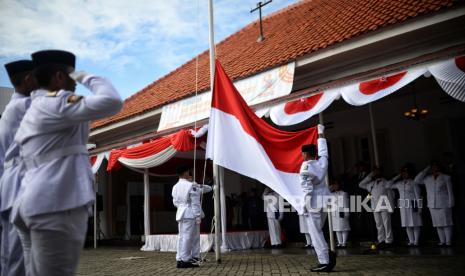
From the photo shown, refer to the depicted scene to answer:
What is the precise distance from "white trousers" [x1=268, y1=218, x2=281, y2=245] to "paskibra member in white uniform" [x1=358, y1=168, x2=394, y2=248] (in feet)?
8.18

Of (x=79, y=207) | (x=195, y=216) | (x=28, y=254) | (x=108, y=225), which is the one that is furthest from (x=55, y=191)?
(x=108, y=225)

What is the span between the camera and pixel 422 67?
22.8ft

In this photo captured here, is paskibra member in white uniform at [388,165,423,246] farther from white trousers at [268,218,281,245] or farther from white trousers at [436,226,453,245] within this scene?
white trousers at [268,218,281,245]

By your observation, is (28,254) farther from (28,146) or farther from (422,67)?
(422,67)

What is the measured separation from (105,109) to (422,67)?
590 centimetres

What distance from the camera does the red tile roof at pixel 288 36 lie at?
361 inches

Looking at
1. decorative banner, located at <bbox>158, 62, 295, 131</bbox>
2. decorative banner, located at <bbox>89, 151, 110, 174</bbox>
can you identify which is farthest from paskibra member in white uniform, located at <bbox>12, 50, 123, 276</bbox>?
decorative banner, located at <bbox>89, 151, 110, 174</bbox>

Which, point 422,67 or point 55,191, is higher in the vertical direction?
point 422,67

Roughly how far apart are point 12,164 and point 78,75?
0.98 meters

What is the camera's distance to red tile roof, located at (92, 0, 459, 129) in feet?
30.1

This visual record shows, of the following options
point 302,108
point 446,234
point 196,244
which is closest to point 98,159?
point 196,244

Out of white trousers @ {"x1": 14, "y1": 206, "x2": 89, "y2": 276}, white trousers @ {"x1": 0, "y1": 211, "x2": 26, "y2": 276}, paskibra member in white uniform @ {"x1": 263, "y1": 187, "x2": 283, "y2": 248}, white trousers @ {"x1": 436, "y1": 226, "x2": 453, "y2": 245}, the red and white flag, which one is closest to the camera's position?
white trousers @ {"x1": 14, "y1": 206, "x2": 89, "y2": 276}

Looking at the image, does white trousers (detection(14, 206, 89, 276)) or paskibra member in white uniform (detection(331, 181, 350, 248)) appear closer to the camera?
white trousers (detection(14, 206, 89, 276))

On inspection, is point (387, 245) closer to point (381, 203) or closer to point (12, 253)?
point (381, 203)
